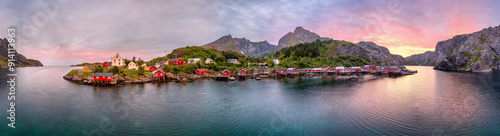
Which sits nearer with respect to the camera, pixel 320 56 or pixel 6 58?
pixel 320 56

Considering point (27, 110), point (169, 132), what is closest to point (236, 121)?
point (169, 132)

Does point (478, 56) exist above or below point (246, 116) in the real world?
above

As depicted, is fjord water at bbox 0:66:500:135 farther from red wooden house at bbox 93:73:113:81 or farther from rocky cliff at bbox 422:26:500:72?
rocky cliff at bbox 422:26:500:72

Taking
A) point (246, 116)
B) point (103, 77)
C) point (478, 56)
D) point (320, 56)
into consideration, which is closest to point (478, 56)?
point (478, 56)

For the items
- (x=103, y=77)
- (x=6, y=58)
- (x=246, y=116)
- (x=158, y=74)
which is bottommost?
(x=246, y=116)

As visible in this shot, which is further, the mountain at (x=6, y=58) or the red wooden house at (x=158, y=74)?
the mountain at (x=6, y=58)

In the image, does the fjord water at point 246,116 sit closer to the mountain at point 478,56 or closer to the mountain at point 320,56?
the mountain at point 320,56

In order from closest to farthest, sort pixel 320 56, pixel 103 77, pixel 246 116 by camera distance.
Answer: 1. pixel 246 116
2. pixel 103 77
3. pixel 320 56

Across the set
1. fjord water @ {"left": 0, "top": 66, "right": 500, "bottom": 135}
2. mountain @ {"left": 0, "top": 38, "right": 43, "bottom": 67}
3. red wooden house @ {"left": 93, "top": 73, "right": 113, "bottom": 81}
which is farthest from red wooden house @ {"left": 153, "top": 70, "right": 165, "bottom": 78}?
mountain @ {"left": 0, "top": 38, "right": 43, "bottom": 67}

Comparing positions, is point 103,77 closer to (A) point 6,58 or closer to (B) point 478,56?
(A) point 6,58

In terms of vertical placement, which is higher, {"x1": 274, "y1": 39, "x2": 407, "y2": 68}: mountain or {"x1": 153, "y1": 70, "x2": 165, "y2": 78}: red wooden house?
{"x1": 274, "y1": 39, "x2": 407, "y2": 68}: mountain

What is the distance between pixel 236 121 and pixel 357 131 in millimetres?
12285

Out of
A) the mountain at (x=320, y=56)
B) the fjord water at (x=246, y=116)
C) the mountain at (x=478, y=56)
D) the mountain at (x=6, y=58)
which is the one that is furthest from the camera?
the mountain at (x=6, y=58)

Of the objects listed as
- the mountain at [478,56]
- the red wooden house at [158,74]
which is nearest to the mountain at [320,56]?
the mountain at [478,56]
